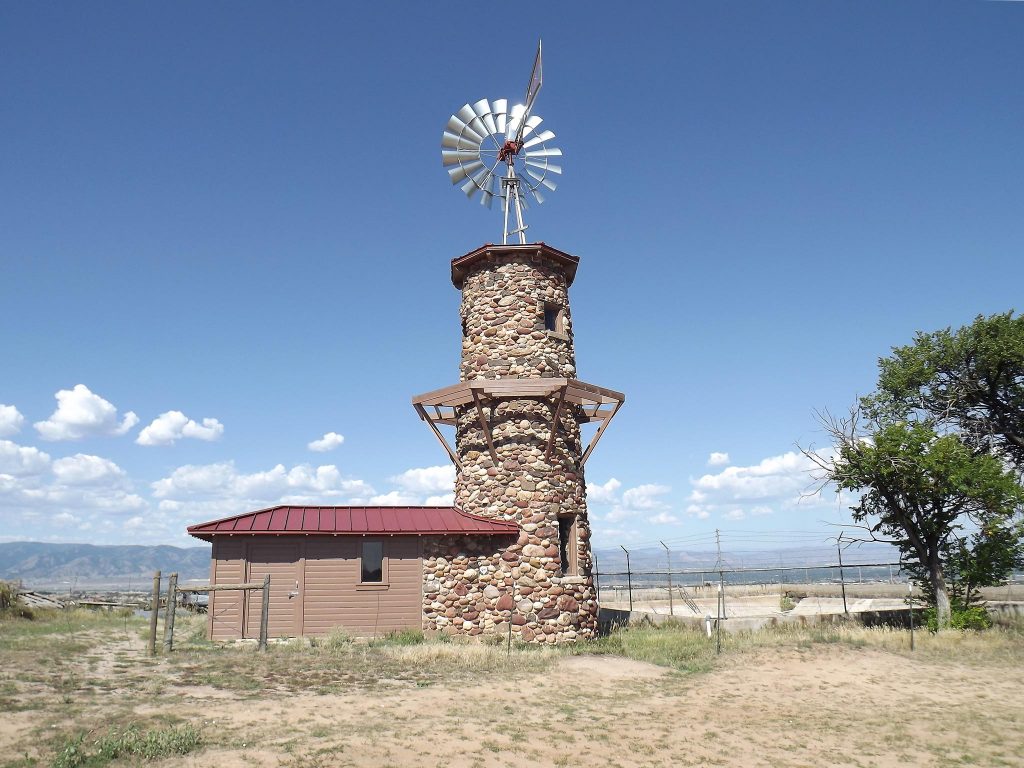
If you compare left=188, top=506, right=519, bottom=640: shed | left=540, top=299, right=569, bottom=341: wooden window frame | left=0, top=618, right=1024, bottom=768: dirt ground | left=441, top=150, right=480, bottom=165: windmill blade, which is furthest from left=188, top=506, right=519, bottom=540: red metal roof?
left=441, top=150, right=480, bottom=165: windmill blade

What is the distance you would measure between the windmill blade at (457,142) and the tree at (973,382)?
1899cm

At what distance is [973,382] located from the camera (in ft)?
84.7

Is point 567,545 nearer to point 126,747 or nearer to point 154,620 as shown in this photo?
point 154,620

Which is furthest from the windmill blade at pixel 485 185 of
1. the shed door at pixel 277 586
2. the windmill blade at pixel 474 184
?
the shed door at pixel 277 586

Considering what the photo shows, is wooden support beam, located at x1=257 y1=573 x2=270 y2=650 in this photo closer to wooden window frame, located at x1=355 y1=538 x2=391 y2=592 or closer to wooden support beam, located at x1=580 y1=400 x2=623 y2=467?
wooden window frame, located at x1=355 y1=538 x2=391 y2=592

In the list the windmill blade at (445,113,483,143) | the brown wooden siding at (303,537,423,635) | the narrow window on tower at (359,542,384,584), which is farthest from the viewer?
the windmill blade at (445,113,483,143)

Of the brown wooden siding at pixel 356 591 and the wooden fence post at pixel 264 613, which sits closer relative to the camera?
the wooden fence post at pixel 264 613

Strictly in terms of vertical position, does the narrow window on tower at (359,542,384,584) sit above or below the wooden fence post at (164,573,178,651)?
above

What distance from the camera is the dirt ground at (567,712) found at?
361 inches

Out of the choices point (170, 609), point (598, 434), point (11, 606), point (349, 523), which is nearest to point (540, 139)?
point (598, 434)

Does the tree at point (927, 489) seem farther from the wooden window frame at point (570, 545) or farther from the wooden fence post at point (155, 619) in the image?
the wooden fence post at point (155, 619)

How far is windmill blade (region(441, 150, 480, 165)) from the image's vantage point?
24344 mm

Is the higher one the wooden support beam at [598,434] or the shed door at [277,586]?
the wooden support beam at [598,434]

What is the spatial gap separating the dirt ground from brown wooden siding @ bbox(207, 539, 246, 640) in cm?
303
